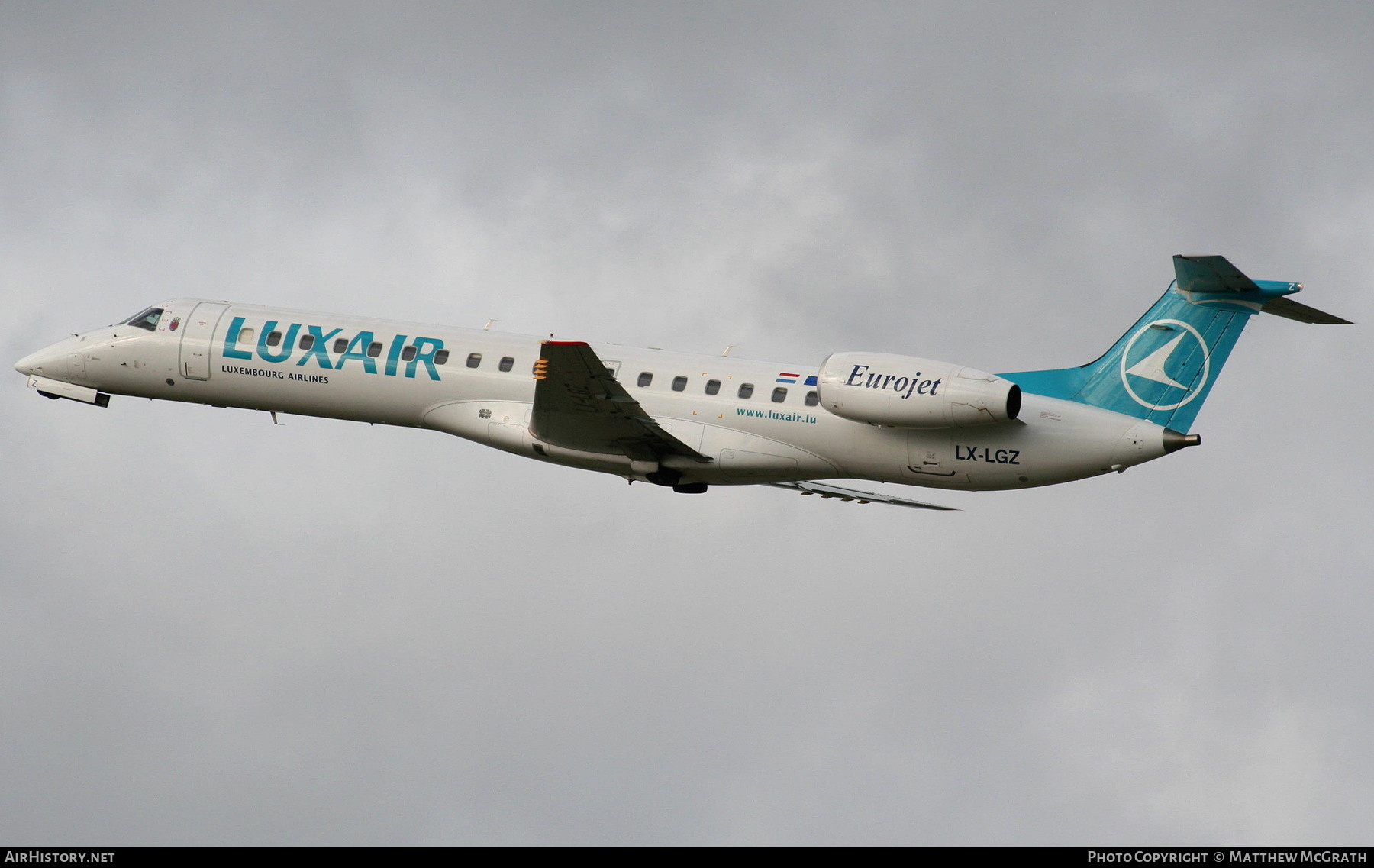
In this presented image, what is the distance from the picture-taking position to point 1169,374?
29922 millimetres

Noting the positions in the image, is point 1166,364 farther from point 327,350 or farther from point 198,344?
point 198,344

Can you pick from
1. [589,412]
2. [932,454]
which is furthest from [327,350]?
[932,454]

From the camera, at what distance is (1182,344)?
1180 inches

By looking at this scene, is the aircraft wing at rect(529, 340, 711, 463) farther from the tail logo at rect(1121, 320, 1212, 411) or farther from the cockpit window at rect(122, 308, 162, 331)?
the cockpit window at rect(122, 308, 162, 331)

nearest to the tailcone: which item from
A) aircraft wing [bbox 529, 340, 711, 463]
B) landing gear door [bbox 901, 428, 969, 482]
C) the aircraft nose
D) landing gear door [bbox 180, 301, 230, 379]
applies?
landing gear door [bbox 901, 428, 969, 482]

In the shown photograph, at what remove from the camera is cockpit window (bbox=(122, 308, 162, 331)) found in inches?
1394

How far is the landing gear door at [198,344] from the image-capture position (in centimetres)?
3478

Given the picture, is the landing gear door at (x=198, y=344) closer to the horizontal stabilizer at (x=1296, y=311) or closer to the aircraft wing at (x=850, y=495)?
the aircraft wing at (x=850, y=495)

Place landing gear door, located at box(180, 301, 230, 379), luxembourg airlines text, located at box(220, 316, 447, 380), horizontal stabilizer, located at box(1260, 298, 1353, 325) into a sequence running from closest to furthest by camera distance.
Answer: horizontal stabilizer, located at box(1260, 298, 1353, 325) → luxembourg airlines text, located at box(220, 316, 447, 380) → landing gear door, located at box(180, 301, 230, 379)

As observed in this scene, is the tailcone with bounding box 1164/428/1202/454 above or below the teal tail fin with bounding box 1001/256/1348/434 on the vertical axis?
below

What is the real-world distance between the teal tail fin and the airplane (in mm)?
31

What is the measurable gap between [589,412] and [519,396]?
270 centimetres
